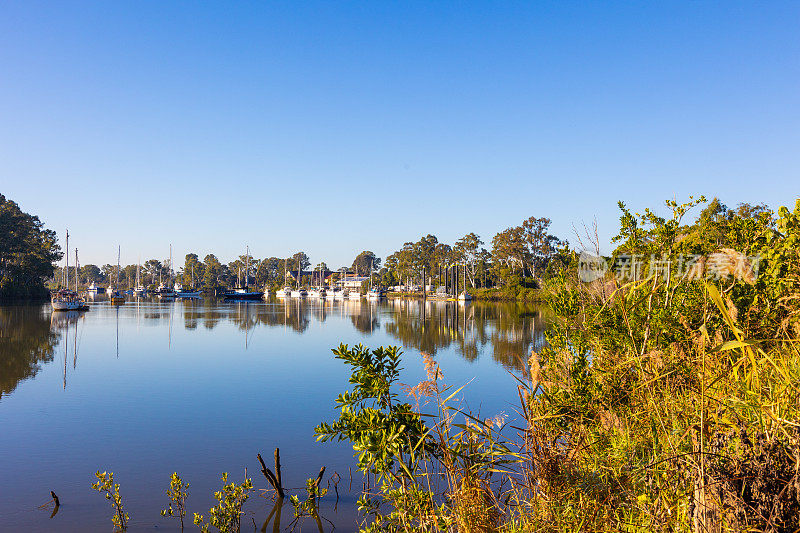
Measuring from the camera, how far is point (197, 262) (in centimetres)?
15800

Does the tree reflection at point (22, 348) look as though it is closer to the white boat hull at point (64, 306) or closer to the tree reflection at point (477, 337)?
the white boat hull at point (64, 306)

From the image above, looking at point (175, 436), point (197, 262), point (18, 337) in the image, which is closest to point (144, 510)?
point (175, 436)

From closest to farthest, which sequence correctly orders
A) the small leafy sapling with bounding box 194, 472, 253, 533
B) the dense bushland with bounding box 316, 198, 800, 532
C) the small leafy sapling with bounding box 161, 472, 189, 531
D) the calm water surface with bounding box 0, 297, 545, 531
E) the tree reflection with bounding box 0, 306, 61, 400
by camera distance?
the dense bushland with bounding box 316, 198, 800, 532, the small leafy sapling with bounding box 194, 472, 253, 533, the small leafy sapling with bounding box 161, 472, 189, 531, the calm water surface with bounding box 0, 297, 545, 531, the tree reflection with bounding box 0, 306, 61, 400

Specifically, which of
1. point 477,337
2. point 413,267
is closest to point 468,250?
point 413,267

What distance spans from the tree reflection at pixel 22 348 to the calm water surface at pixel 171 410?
0.08 metres

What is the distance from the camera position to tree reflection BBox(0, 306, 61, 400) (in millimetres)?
18781

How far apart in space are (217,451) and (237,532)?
4.13 meters

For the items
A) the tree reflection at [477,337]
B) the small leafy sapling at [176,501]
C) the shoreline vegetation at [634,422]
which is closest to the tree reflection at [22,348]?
the small leafy sapling at [176,501]

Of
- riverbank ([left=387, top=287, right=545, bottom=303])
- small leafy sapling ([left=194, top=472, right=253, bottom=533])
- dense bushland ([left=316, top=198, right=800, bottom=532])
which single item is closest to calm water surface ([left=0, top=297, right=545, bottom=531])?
small leafy sapling ([left=194, top=472, right=253, bottom=533])

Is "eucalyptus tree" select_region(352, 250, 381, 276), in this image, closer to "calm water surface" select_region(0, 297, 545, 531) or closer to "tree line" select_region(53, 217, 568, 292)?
"tree line" select_region(53, 217, 568, 292)

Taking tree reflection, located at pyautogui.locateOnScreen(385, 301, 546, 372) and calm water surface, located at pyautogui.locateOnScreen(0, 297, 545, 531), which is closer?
calm water surface, located at pyautogui.locateOnScreen(0, 297, 545, 531)

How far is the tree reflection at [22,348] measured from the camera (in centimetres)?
1878

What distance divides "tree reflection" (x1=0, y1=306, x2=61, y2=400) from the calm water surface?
0.26 ft

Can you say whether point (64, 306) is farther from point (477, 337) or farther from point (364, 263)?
point (364, 263)
